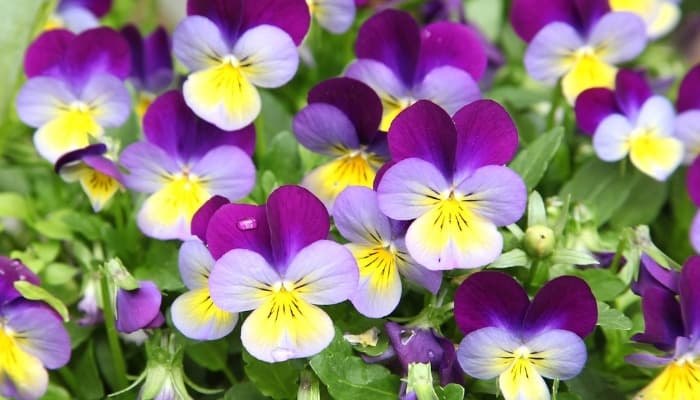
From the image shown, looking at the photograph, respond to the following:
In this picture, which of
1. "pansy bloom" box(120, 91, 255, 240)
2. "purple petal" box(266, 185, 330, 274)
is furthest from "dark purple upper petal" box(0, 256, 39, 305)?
"purple petal" box(266, 185, 330, 274)

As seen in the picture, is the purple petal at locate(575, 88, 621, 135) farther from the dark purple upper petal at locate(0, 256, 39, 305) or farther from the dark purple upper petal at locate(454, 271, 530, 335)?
the dark purple upper petal at locate(0, 256, 39, 305)

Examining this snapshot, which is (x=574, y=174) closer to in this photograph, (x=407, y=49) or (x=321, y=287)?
(x=407, y=49)

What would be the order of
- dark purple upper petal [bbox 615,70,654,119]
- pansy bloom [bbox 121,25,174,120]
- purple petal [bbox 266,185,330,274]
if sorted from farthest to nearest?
pansy bloom [bbox 121,25,174,120]
dark purple upper petal [bbox 615,70,654,119]
purple petal [bbox 266,185,330,274]

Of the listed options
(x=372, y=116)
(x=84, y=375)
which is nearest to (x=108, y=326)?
(x=84, y=375)

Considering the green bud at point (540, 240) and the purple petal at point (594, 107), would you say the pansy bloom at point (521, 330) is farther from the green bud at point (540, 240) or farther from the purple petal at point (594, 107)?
the purple petal at point (594, 107)

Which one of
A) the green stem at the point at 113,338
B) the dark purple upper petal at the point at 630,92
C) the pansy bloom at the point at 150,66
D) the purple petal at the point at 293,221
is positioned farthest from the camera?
the pansy bloom at the point at 150,66

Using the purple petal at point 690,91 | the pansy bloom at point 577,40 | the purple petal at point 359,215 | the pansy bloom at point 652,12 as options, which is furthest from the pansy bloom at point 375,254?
the pansy bloom at point 652,12
